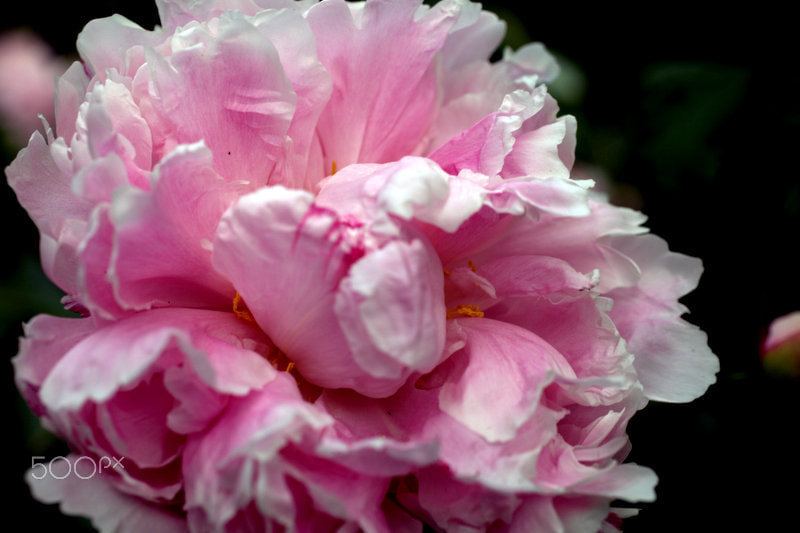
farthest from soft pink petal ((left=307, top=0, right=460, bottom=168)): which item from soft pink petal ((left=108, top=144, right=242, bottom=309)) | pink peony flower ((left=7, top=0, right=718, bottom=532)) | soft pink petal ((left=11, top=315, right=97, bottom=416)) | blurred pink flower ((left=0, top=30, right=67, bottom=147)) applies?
blurred pink flower ((left=0, top=30, right=67, bottom=147))

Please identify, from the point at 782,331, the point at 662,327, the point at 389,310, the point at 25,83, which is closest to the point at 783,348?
the point at 782,331

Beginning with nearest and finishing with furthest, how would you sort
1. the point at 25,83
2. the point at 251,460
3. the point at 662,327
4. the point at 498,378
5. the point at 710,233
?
the point at 251,460 → the point at 498,378 → the point at 662,327 → the point at 710,233 → the point at 25,83

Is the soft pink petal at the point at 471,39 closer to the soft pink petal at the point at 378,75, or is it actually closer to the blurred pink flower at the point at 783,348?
the soft pink petal at the point at 378,75

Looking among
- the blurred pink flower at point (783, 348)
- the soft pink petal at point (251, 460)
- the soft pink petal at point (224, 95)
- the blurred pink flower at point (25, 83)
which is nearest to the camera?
the soft pink petal at point (251, 460)

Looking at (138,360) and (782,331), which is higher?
(138,360)

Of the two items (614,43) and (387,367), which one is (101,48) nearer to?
(387,367)

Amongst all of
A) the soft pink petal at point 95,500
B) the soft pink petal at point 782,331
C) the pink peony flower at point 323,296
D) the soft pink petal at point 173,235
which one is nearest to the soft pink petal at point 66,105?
the pink peony flower at point 323,296

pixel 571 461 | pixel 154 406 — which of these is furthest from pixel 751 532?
pixel 154 406

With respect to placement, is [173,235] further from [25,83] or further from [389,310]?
[25,83]
